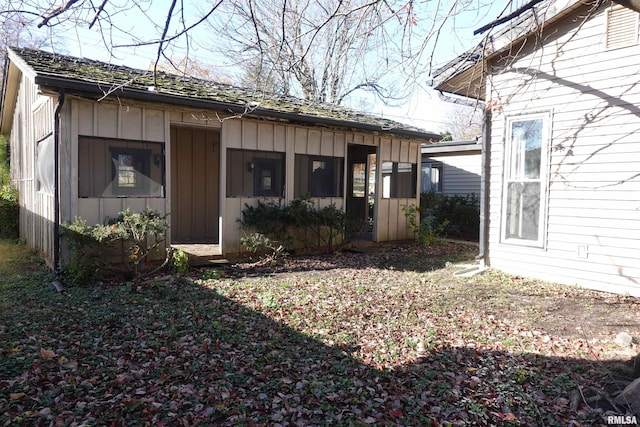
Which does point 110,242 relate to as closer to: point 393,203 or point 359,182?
point 393,203

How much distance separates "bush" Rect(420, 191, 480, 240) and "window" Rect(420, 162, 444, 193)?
5.94 ft

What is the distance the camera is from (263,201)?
811cm

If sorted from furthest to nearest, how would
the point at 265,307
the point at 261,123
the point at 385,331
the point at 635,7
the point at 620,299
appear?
the point at 261,123, the point at 620,299, the point at 265,307, the point at 385,331, the point at 635,7

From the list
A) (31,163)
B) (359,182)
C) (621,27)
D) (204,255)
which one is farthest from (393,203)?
(31,163)

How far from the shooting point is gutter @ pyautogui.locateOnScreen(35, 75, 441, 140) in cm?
552

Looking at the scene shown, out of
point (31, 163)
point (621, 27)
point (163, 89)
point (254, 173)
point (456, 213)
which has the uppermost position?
point (621, 27)

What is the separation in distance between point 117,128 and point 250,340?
4202mm

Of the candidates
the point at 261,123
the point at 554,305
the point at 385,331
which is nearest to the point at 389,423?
the point at 385,331

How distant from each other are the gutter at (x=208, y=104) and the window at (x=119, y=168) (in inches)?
29.9

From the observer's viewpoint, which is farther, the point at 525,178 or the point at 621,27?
the point at 525,178

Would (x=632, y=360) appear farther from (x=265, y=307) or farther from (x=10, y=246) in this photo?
(x=10, y=246)

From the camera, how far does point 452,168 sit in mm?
15008

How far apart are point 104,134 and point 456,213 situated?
10.2 m

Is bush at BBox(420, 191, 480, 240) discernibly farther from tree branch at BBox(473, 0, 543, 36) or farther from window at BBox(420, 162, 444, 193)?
tree branch at BBox(473, 0, 543, 36)
